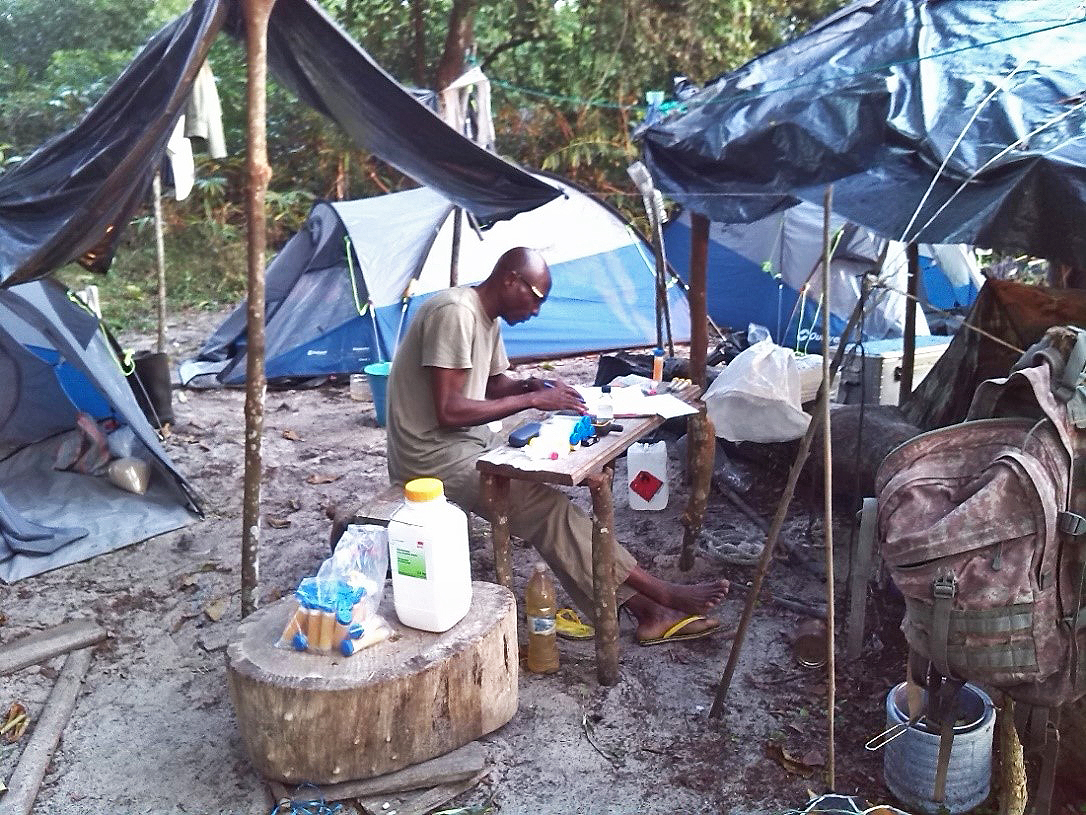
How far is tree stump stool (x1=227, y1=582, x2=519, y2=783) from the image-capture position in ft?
7.73

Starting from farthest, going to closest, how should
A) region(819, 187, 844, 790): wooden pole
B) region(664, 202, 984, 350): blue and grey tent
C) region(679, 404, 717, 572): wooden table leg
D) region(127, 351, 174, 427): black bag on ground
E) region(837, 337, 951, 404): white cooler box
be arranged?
region(664, 202, 984, 350): blue and grey tent → region(127, 351, 174, 427): black bag on ground → region(837, 337, 951, 404): white cooler box → region(679, 404, 717, 572): wooden table leg → region(819, 187, 844, 790): wooden pole

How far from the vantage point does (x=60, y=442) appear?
5.23m

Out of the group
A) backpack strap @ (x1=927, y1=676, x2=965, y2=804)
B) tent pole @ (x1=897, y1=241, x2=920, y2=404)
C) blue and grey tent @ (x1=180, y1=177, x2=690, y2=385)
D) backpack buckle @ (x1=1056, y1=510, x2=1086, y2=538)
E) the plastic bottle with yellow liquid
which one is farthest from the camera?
blue and grey tent @ (x1=180, y1=177, x2=690, y2=385)

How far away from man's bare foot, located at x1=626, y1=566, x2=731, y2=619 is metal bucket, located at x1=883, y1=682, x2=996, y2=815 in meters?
0.99

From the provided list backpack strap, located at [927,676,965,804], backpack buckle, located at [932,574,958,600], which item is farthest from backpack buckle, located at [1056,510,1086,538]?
backpack strap, located at [927,676,965,804]

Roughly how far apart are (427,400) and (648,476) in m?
1.61

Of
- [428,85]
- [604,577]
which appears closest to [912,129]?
[604,577]

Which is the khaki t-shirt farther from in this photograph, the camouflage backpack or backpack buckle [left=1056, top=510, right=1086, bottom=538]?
backpack buckle [left=1056, top=510, right=1086, bottom=538]

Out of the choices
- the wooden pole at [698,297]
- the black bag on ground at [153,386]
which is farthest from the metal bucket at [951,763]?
the black bag on ground at [153,386]

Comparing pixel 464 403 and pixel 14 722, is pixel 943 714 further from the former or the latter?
pixel 14 722

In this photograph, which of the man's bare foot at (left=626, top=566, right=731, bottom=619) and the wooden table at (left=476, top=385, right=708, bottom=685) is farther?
the man's bare foot at (left=626, top=566, right=731, bottom=619)

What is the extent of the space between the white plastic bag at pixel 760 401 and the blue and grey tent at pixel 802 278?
2836 millimetres

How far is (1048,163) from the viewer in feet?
8.77

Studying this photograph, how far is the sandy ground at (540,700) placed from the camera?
8.38ft
